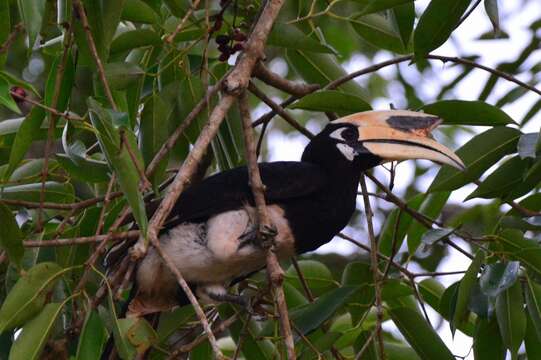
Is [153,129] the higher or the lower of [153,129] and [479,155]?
the higher

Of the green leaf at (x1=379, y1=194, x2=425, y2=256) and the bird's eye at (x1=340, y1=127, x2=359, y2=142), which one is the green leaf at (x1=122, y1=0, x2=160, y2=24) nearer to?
the bird's eye at (x1=340, y1=127, x2=359, y2=142)

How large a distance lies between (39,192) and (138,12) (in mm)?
471

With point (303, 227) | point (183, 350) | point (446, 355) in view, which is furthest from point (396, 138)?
point (183, 350)

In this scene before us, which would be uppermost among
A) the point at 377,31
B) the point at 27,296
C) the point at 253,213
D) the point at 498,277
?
the point at 377,31

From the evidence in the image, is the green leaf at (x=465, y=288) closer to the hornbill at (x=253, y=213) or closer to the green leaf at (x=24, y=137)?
the hornbill at (x=253, y=213)

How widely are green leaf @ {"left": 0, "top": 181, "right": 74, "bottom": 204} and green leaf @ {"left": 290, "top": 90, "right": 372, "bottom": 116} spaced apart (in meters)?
0.58

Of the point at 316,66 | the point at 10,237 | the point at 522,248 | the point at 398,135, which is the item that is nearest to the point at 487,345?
the point at 522,248

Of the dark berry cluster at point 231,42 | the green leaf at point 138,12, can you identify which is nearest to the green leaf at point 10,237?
the green leaf at point 138,12

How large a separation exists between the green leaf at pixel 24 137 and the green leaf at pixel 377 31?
95 centimetres

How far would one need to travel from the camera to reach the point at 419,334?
238 centimetres

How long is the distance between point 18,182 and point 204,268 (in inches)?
21.4

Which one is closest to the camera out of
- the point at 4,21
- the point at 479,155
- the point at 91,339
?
the point at 91,339

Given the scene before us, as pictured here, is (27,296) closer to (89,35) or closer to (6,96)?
(6,96)

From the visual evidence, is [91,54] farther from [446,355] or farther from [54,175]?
[446,355]
